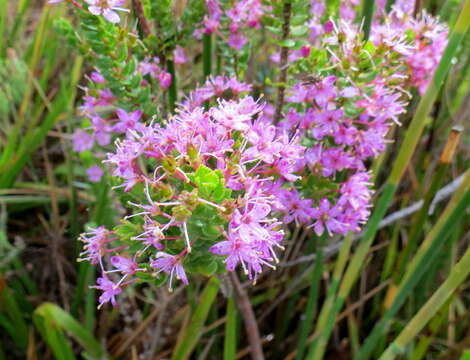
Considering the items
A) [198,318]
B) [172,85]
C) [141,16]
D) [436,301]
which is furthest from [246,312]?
[141,16]

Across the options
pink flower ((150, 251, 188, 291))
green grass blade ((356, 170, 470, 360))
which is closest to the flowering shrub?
pink flower ((150, 251, 188, 291))

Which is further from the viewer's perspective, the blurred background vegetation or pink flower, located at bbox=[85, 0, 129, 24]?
the blurred background vegetation

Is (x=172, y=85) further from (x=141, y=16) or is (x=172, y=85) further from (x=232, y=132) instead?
(x=232, y=132)

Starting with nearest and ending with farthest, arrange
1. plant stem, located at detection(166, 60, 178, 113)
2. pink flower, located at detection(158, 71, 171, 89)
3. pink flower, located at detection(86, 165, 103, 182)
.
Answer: pink flower, located at detection(158, 71, 171, 89) → plant stem, located at detection(166, 60, 178, 113) → pink flower, located at detection(86, 165, 103, 182)

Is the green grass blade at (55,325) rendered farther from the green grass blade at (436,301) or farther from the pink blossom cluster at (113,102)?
the green grass blade at (436,301)

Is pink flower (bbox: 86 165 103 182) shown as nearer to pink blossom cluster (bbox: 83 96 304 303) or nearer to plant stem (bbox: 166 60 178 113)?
plant stem (bbox: 166 60 178 113)

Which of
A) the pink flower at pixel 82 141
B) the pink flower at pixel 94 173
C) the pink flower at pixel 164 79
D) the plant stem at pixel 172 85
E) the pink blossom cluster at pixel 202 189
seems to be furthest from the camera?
the pink flower at pixel 94 173

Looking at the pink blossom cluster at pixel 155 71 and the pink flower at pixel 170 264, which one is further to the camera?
the pink blossom cluster at pixel 155 71

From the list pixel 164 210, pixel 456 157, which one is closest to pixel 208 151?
pixel 164 210

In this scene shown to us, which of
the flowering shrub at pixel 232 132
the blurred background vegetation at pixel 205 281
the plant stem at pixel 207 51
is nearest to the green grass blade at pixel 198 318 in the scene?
the blurred background vegetation at pixel 205 281
